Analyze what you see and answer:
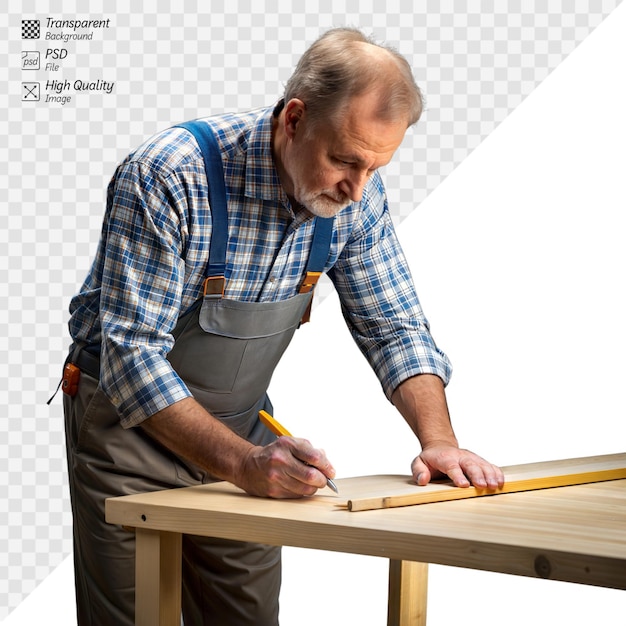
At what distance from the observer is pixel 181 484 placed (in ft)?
8.39

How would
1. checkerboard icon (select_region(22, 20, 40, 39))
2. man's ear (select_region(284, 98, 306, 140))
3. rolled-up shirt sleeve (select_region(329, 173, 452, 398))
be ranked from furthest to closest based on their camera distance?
checkerboard icon (select_region(22, 20, 40, 39)), rolled-up shirt sleeve (select_region(329, 173, 452, 398)), man's ear (select_region(284, 98, 306, 140))

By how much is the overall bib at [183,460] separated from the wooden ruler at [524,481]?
1.88 ft

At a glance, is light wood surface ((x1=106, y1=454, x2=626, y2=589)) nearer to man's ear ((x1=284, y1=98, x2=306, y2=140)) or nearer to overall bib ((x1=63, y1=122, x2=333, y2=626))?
overall bib ((x1=63, y1=122, x2=333, y2=626))

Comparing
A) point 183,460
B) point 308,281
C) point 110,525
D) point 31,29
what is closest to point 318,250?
point 308,281

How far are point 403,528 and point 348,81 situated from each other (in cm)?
97

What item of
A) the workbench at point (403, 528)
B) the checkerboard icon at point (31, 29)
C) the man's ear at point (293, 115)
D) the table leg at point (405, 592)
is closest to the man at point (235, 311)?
the man's ear at point (293, 115)

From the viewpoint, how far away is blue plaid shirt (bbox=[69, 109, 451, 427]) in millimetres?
2260

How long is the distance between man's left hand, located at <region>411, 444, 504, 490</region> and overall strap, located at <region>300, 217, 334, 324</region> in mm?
532

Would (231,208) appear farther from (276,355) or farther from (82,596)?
(82,596)

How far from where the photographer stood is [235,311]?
8.22 feet

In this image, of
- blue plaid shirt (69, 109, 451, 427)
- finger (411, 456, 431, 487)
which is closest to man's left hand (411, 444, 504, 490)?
finger (411, 456, 431, 487)

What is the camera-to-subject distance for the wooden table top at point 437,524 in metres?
1.66

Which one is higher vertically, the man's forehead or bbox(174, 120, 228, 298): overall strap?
the man's forehead

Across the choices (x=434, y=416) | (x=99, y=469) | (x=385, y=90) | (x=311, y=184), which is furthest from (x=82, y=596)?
(x=385, y=90)
